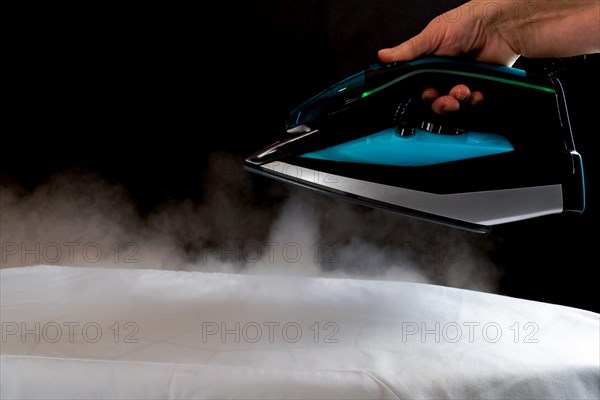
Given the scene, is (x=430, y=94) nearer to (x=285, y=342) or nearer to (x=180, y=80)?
(x=285, y=342)

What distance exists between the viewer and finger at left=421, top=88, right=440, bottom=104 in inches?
→ 33.6

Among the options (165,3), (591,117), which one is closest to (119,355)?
(165,3)

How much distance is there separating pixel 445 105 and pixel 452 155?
0.08 m

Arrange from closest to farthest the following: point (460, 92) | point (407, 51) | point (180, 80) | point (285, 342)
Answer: point (285, 342) < point (460, 92) < point (407, 51) < point (180, 80)

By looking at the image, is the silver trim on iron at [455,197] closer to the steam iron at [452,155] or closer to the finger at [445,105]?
the steam iron at [452,155]

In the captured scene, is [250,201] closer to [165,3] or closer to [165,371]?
[165,3]

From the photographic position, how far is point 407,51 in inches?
37.5

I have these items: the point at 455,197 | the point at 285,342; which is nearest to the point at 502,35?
the point at 455,197

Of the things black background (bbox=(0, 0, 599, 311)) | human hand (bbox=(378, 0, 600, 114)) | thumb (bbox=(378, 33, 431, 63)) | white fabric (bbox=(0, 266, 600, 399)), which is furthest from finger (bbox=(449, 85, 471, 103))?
black background (bbox=(0, 0, 599, 311))

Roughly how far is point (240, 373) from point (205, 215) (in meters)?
0.86

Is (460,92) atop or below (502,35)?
below

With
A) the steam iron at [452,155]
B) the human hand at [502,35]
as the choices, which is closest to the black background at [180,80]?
the human hand at [502,35]

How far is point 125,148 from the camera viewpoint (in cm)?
137

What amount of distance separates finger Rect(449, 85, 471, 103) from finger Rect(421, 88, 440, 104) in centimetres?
2
